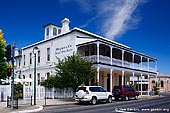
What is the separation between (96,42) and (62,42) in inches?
253

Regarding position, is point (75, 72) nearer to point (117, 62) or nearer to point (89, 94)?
point (89, 94)

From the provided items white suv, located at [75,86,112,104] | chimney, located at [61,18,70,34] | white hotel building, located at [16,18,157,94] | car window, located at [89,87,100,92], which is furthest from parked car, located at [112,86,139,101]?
chimney, located at [61,18,70,34]

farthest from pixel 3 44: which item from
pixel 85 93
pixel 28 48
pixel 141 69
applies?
pixel 141 69

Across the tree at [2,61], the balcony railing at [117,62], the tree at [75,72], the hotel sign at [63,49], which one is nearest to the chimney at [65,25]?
the hotel sign at [63,49]

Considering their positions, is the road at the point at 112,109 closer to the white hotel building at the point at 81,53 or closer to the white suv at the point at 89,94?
the white suv at the point at 89,94

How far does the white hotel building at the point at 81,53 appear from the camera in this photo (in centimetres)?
3600

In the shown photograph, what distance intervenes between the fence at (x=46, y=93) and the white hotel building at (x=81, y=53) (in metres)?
4.23

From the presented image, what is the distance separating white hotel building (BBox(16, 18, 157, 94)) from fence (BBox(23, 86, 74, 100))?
423 cm

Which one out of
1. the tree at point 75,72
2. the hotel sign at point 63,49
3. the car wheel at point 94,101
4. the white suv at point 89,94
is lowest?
the car wheel at point 94,101

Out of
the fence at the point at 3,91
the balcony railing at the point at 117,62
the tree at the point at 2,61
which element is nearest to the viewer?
the fence at the point at 3,91

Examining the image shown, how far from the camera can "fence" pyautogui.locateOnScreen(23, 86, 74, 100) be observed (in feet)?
100

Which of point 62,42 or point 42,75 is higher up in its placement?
point 62,42

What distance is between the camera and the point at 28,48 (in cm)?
4600

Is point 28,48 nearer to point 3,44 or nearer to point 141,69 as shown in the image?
point 3,44
